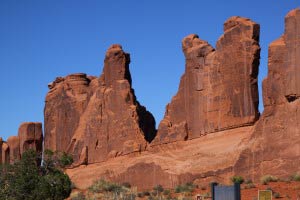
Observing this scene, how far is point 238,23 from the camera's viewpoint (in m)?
41.2

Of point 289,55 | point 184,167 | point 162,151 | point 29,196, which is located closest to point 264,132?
point 289,55

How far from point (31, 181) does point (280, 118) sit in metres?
14.6

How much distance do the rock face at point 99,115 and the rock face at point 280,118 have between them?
41.2 feet

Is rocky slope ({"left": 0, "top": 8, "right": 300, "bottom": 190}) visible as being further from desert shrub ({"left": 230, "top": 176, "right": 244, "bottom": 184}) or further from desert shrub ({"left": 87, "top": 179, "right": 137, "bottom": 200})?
desert shrub ({"left": 87, "top": 179, "right": 137, "bottom": 200})

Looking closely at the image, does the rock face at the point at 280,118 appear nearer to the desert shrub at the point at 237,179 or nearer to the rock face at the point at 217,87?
the desert shrub at the point at 237,179

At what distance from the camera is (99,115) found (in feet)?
175

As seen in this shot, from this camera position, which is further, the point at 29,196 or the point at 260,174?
the point at 260,174

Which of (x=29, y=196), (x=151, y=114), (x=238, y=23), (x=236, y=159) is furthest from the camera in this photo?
(x=151, y=114)

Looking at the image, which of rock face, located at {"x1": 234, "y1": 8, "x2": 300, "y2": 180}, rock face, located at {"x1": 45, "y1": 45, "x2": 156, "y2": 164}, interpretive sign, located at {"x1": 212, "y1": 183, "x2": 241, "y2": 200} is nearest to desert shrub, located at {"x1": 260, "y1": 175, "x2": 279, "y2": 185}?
rock face, located at {"x1": 234, "y1": 8, "x2": 300, "y2": 180}

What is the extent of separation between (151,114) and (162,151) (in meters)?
11.9

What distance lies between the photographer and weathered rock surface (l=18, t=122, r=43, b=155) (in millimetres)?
61125

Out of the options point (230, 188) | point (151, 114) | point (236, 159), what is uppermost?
point (151, 114)

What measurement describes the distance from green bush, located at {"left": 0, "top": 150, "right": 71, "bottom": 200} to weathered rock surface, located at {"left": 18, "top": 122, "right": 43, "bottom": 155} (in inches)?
1239

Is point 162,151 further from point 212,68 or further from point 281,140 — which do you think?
point 281,140
